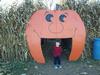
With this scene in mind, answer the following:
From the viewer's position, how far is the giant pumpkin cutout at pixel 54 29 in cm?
901

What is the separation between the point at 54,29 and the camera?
29.7ft

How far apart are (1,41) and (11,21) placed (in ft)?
1.95

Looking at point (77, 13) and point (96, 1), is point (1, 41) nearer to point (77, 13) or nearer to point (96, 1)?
point (77, 13)

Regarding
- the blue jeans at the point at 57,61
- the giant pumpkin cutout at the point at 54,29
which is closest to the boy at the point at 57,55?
the blue jeans at the point at 57,61

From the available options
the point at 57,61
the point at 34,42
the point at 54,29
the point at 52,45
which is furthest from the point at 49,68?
the point at 52,45

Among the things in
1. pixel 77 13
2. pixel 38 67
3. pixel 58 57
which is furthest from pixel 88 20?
pixel 38 67

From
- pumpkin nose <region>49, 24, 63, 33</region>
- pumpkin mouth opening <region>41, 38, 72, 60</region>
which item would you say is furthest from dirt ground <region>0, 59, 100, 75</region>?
pumpkin nose <region>49, 24, 63, 33</region>

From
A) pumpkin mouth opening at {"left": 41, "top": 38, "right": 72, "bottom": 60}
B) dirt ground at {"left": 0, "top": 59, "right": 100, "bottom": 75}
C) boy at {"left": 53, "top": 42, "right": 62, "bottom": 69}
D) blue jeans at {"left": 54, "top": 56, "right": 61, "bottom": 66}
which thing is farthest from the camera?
pumpkin mouth opening at {"left": 41, "top": 38, "right": 72, "bottom": 60}

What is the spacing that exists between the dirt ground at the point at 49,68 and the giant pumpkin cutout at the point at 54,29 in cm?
25

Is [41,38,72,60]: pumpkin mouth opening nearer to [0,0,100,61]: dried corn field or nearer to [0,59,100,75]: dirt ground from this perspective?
[0,59,100,75]: dirt ground

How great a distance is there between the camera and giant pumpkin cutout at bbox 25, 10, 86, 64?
9.01m

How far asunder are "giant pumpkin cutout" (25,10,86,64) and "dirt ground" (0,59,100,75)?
245 mm

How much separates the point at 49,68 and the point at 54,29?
103cm

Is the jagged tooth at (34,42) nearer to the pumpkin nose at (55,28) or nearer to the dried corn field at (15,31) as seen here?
the dried corn field at (15,31)
